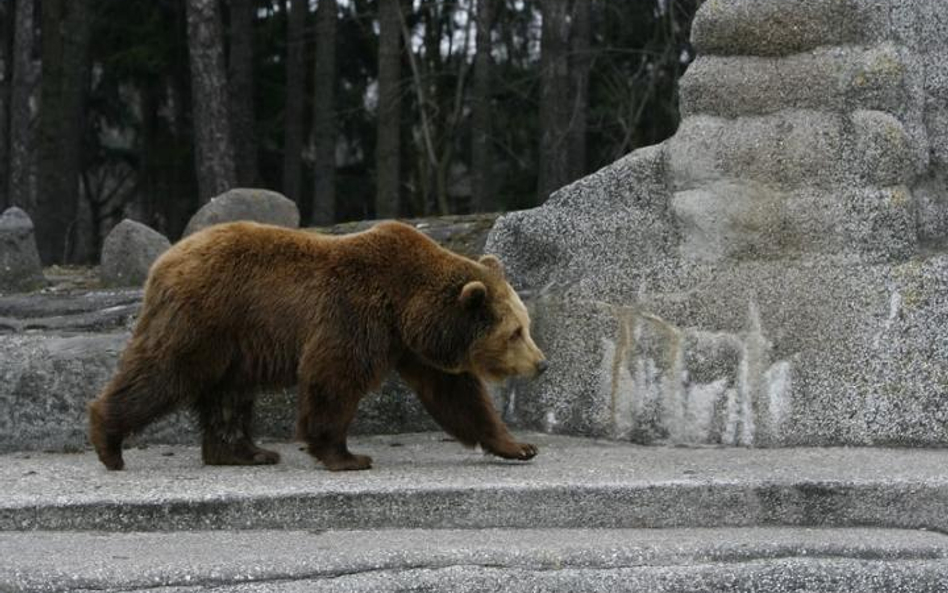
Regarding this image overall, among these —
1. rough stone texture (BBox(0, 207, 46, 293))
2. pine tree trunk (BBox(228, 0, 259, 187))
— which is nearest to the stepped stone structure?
rough stone texture (BBox(0, 207, 46, 293))

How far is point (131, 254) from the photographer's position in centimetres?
922

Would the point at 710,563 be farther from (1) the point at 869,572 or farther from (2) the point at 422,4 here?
(2) the point at 422,4

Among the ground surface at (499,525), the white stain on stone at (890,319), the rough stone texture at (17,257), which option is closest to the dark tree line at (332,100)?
the rough stone texture at (17,257)

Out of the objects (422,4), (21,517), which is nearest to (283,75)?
(422,4)

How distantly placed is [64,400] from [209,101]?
27.2 feet

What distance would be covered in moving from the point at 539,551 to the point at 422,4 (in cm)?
1529

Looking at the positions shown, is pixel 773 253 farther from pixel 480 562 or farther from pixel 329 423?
pixel 480 562

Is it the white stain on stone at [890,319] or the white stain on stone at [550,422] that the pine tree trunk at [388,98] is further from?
the white stain on stone at [890,319]

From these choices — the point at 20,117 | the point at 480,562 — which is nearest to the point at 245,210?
the point at 480,562

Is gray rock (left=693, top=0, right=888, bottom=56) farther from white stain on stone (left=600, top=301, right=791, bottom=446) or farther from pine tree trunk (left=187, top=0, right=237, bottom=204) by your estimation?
pine tree trunk (left=187, top=0, right=237, bottom=204)

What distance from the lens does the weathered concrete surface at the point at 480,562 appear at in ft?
14.5

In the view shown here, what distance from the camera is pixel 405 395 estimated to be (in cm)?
684

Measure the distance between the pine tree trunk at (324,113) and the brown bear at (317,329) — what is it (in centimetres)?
1124

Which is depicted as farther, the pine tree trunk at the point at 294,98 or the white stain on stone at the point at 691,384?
the pine tree trunk at the point at 294,98
